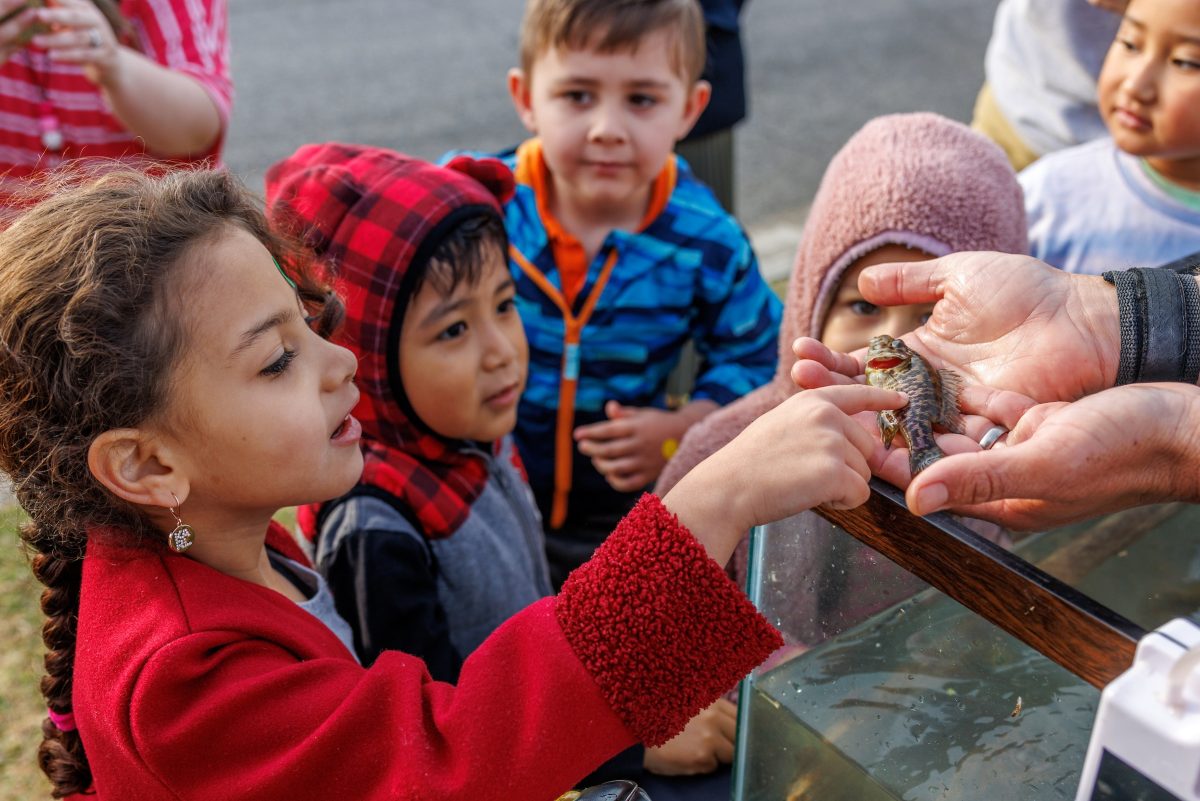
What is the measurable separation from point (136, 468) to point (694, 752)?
1030 millimetres

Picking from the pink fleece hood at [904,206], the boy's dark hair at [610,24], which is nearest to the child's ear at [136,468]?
the pink fleece hood at [904,206]

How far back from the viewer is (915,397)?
1.51 metres

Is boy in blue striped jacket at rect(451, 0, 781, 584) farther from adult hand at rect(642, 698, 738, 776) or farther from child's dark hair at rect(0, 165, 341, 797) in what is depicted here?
child's dark hair at rect(0, 165, 341, 797)

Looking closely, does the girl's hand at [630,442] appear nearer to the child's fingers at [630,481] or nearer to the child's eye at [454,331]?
the child's fingers at [630,481]

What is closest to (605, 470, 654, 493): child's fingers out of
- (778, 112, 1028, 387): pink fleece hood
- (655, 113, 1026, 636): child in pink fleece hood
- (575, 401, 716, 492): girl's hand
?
(575, 401, 716, 492): girl's hand

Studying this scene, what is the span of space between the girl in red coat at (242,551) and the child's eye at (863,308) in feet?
2.77

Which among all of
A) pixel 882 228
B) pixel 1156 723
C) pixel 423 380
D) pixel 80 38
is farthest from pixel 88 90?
pixel 1156 723

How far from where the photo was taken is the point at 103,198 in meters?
1.49

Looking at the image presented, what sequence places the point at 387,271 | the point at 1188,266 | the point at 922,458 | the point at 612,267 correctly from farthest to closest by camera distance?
the point at 612,267, the point at 387,271, the point at 1188,266, the point at 922,458

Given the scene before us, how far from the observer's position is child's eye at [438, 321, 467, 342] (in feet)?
6.77

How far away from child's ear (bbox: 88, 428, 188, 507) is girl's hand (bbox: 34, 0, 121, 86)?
1.48 meters

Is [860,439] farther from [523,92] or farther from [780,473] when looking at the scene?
[523,92]

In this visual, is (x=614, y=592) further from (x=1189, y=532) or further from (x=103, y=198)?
(x=1189, y=532)

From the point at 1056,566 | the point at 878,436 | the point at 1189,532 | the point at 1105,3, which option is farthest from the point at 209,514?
the point at 1105,3
